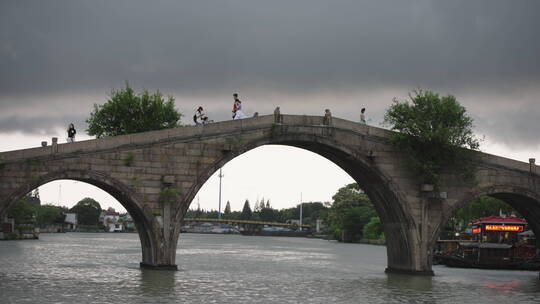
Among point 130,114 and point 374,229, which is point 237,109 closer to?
point 130,114

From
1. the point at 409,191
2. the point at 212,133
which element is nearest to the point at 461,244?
the point at 409,191

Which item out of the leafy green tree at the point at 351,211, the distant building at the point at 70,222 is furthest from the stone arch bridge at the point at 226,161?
the distant building at the point at 70,222

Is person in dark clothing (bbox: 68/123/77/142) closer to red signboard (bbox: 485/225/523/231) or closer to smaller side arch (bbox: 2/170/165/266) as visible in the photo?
smaller side arch (bbox: 2/170/165/266)

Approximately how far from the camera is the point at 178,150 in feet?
108

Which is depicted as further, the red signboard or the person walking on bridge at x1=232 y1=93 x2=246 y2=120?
the red signboard

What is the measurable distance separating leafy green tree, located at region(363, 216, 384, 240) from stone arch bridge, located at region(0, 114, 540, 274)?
67889 millimetres

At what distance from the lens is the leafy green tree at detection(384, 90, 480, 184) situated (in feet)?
119

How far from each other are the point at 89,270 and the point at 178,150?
9.24 m

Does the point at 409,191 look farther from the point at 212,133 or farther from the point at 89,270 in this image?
the point at 89,270

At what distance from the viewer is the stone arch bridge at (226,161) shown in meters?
30.6

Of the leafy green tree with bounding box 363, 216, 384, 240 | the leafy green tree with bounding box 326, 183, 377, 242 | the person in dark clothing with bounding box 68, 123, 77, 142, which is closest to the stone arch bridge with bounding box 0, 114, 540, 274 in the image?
the person in dark clothing with bounding box 68, 123, 77, 142

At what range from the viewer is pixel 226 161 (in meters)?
33.6

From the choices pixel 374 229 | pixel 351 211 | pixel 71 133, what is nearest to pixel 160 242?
pixel 71 133

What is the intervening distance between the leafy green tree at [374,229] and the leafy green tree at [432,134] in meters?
70.8
